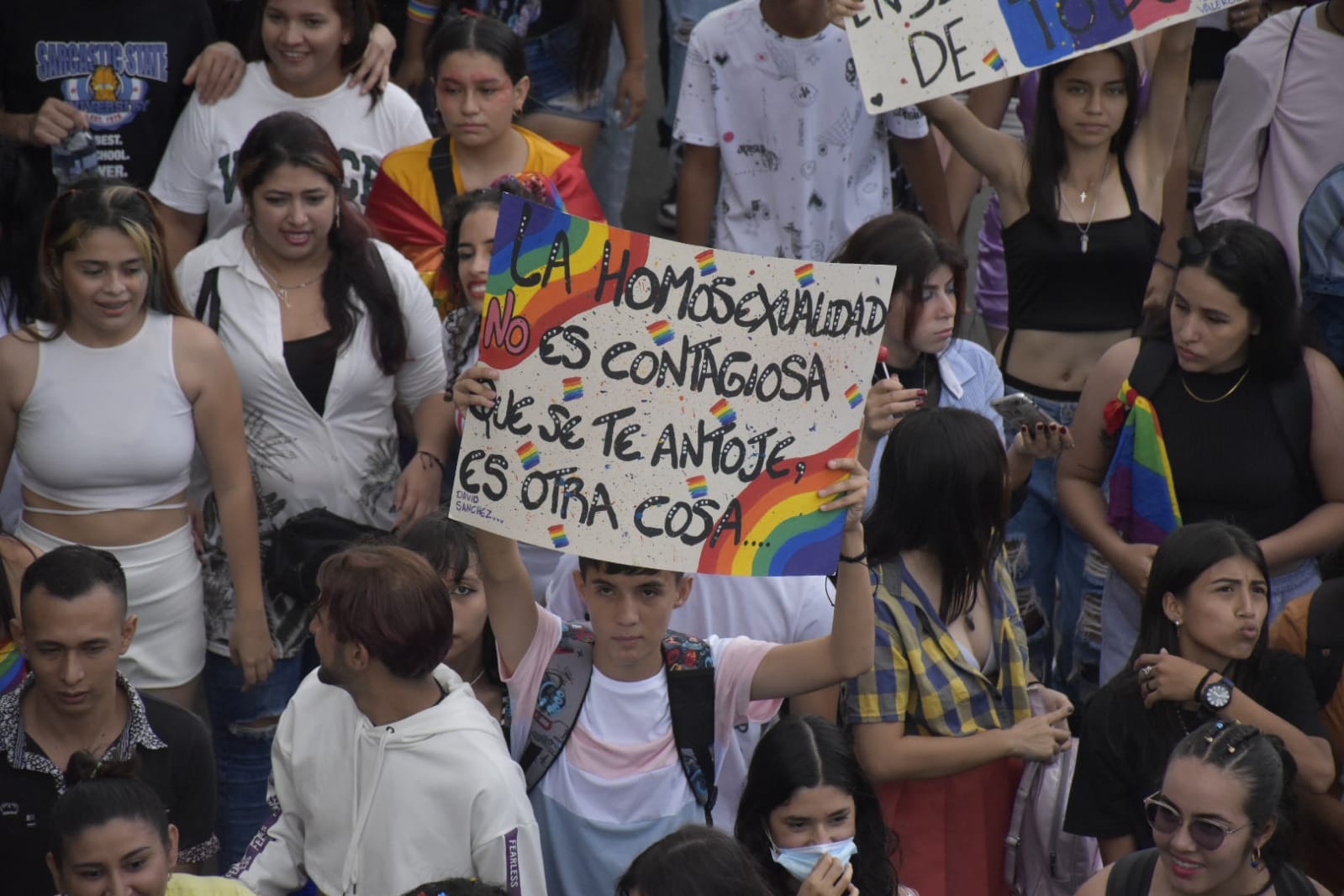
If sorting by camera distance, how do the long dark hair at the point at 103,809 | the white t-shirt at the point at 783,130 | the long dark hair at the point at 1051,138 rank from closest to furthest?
the long dark hair at the point at 103,809 → the long dark hair at the point at 1051,138 → the white t-shirt at the point at 783,130

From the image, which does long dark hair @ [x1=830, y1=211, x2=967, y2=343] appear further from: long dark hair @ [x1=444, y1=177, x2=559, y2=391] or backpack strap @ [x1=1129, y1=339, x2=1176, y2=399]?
long dark hair @ [x1=444, y1=177, x2=559, y2=391]

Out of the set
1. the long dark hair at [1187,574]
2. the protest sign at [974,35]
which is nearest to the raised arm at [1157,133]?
the protest sign at [974,35]

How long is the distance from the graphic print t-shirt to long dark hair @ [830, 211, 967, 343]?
2.37m

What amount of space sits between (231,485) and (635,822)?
65.2 inches

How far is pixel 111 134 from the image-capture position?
19.6ft

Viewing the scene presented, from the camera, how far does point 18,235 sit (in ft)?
18.0

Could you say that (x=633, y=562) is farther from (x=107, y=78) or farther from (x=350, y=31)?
(x=107, y=78)

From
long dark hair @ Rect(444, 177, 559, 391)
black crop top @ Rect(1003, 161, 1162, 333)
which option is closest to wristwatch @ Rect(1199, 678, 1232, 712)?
black crop top @ Rect(1003, 161, 1162, 333)

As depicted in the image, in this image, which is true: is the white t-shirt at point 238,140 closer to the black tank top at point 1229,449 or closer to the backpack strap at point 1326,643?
the black tank top at point 1229,449

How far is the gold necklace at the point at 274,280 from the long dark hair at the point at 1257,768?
271 cm

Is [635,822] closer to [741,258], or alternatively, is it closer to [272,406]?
[741,258]

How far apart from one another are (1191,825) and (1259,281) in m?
1.80

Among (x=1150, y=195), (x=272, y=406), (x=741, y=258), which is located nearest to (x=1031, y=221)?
(x=1150, y=195)

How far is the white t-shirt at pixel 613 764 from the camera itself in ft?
12.9
